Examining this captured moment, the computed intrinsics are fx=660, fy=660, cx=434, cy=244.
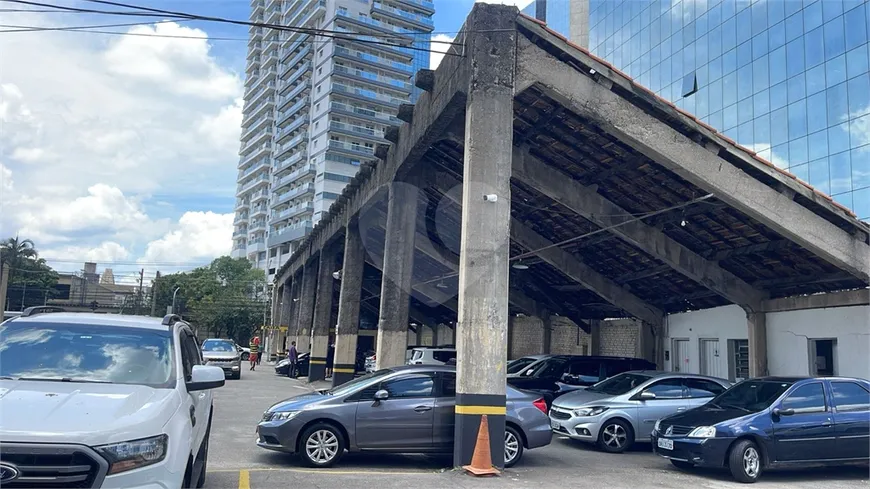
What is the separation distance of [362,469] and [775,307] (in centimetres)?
1241

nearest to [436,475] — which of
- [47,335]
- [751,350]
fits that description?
[47,335]

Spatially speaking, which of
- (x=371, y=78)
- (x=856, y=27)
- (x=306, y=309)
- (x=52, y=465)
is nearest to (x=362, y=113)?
(x=371, y=78)

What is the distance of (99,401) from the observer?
15.3ft

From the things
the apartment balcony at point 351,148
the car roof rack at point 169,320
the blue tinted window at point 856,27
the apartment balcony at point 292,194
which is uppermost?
the apartment balcony at point 351,148

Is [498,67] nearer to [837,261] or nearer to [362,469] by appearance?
[362,469]

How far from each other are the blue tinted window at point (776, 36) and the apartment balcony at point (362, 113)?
2417 inches

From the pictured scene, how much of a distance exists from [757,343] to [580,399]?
6813 millimetres

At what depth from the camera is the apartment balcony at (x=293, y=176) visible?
95.9 metres

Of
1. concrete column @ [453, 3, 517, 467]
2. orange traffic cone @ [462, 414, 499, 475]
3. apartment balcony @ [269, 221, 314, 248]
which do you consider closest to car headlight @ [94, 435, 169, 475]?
orange traffic cone @ [462, 414, 499, 475]

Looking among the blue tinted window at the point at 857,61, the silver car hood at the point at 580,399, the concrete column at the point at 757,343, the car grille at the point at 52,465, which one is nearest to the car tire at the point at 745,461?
the silver car hood at the point at 580,399

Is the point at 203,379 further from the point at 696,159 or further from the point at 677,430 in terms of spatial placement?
the point at 696,159

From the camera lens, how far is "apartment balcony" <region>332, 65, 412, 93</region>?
96900 mm

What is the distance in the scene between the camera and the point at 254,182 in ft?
380

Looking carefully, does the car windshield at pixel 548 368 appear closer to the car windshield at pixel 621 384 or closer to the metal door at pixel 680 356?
→ the car windshield at pixel 621 384
